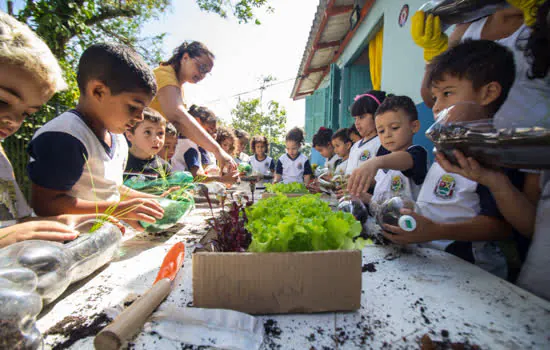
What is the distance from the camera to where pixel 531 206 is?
0.98 metres

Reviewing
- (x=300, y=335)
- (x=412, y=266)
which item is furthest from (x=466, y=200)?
(x=300, y=335)

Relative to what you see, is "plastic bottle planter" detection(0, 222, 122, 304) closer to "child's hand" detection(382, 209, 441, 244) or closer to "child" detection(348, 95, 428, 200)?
"child's hand" detection(382, 209, 441, 244)

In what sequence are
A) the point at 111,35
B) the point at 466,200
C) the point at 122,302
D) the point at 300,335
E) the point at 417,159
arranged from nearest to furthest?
the point at 300,335 < the point at 122,302 < the point at 466,200 < the point at 417,159 < the point at 111,35

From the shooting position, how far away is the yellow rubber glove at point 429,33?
1626 mm

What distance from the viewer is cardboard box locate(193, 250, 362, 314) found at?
0.68m

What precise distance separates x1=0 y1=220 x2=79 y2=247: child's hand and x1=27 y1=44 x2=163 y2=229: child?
0.24m

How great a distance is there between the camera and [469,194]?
124 centimetres

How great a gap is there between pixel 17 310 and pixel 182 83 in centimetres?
245

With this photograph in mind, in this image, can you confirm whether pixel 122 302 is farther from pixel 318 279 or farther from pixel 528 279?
pixel 528 279

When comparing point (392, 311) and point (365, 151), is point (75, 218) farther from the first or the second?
point (365, 151)

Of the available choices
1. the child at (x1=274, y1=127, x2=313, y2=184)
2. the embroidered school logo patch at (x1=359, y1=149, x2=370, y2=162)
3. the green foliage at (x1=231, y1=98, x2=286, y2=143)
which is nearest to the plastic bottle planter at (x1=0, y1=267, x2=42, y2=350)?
the embroidered school logo patch at (x1=359, y1=149, x2=370, y2=162)

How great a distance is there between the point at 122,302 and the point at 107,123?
1.01 m

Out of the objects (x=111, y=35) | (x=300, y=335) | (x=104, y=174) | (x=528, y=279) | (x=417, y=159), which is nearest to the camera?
(x=300, y=335)

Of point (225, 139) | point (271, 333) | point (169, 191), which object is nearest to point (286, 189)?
point (169, 191)
